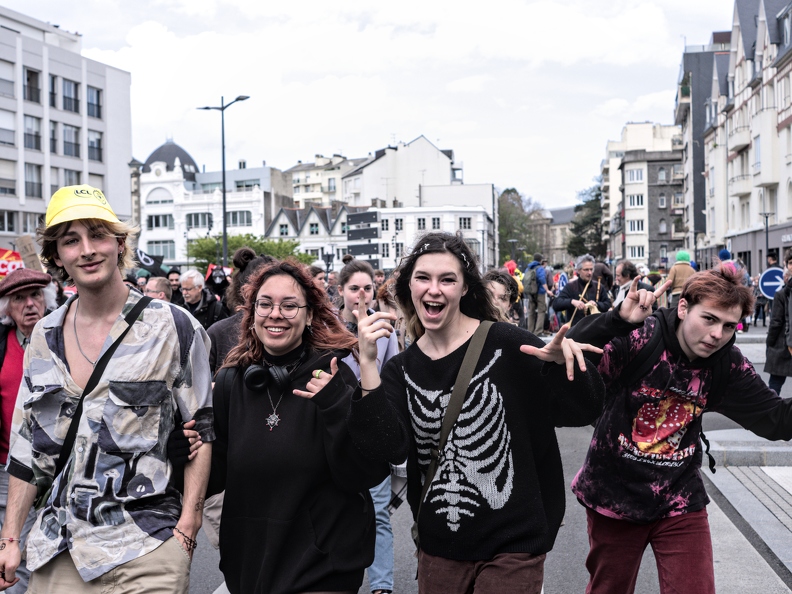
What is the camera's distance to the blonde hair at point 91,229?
10.7 feet

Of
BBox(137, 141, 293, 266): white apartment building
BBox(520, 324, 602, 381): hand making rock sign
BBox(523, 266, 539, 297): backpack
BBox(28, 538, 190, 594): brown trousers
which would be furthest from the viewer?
BBox(137, 141, 293, 266): white apartment building

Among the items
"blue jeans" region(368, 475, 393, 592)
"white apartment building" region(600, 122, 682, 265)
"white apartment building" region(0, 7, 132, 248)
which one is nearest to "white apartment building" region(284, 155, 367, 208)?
"white apartment building" region(600, 122, 682, 265)

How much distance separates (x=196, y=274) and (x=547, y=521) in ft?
22.9

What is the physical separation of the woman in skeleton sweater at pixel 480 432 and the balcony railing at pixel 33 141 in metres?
53.4

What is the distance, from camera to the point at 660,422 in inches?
155

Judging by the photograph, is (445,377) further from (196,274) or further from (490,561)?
(196,274)

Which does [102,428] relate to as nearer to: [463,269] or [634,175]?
[463,269]

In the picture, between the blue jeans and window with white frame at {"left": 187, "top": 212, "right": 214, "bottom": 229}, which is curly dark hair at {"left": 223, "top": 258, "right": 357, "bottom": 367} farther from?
window with white frame at {"left": 187, "top": 212, "right": 214, "bottom": 229}

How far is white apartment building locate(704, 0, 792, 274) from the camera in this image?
4472 cm

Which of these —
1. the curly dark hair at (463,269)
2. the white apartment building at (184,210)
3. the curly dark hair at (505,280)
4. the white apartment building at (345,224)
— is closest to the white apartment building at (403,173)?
the white apartment building at (345,224)

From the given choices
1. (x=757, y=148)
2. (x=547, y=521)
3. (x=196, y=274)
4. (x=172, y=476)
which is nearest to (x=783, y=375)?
(x=196, y=274)

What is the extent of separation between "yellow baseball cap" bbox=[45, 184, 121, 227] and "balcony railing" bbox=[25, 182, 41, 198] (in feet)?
172

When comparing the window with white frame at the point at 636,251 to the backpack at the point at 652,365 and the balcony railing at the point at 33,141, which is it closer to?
the balcony railing at the point at 33,141

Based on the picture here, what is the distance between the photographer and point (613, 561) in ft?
13.0
